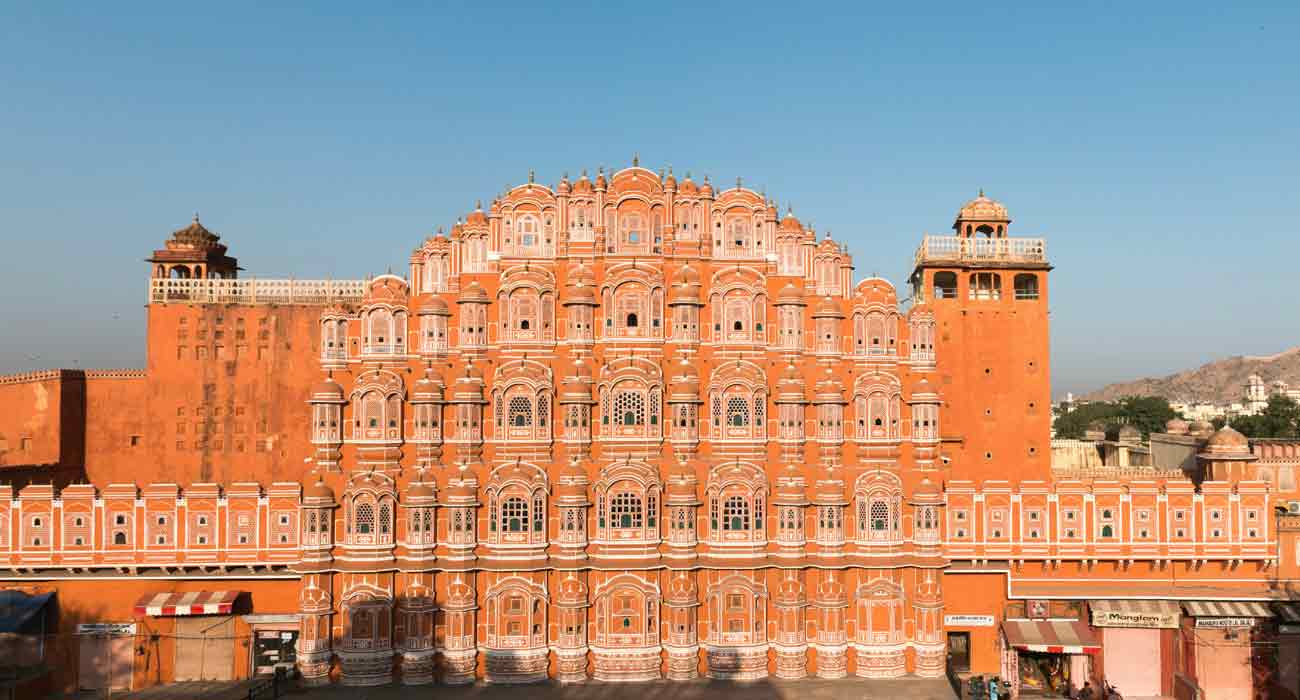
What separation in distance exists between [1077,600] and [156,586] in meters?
33.1

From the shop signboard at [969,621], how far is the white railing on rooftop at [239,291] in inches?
1113

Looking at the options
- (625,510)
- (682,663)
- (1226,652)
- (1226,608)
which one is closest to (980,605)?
(1226,608)

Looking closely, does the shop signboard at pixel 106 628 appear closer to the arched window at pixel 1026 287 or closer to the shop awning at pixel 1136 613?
the shop awning at pixel 1136 613

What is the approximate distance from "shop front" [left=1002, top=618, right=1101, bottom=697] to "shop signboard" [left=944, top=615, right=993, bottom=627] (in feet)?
2.55

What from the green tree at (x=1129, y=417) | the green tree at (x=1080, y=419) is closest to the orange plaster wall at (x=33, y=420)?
the green tree at (x=1129, y=417)

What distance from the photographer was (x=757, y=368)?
3350 cm

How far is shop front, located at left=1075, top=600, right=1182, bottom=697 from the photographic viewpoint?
1266 inches

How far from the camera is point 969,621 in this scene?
33438 millimetres

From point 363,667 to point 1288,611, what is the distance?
32.6 meters

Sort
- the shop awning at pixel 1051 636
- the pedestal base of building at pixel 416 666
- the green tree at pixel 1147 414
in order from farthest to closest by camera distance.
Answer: the green tree at pixel 1147 414
the pedestal base of building at pixel 416 666
the shop awning at pixel 1051 636

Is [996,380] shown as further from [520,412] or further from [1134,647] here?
[520,412]

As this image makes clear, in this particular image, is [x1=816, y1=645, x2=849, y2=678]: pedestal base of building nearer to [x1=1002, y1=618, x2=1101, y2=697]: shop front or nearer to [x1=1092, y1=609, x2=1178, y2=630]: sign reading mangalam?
[x1=1002, y1=618, x2=1101, y2=697]: shop front

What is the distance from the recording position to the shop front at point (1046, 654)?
31.4 metres

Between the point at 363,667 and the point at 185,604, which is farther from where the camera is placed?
the point at 363,667
